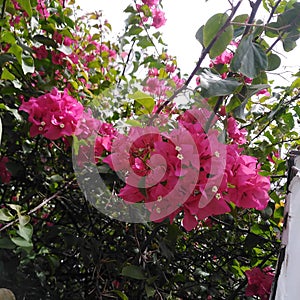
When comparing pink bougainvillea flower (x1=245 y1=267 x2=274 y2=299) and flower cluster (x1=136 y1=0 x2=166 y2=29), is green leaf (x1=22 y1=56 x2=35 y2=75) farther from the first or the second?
pink bougainvillea flower (x1=245 y1=267 x2=274 y2=299)

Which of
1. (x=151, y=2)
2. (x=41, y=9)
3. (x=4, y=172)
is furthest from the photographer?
(x=151, y=2)

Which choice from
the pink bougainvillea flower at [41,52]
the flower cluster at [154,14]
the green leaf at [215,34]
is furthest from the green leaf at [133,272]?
the flower cluster at [154,14]

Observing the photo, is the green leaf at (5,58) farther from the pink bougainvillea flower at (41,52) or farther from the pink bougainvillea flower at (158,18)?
the pink bougainvillea flower at (158,18)

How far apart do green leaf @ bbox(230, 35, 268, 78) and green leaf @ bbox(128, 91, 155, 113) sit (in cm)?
19

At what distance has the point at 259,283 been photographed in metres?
0.91

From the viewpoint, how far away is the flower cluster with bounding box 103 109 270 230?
Answer: 0.59 metres

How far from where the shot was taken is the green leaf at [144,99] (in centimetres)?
75

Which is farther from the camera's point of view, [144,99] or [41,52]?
[41,52]

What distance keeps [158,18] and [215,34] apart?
0.88 metres

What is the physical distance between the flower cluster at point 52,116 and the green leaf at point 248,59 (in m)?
0.40

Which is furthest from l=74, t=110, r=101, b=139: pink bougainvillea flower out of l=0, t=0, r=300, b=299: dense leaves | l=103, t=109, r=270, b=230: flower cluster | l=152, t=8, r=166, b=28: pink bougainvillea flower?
l=152, t=8, r=166, b=28: pink bougainvillea flower

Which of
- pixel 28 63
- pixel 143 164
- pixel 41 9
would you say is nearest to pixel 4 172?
pixel 28 63

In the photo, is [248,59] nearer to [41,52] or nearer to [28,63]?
[28,63]

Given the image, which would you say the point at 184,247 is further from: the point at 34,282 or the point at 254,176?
the point at 254,176
